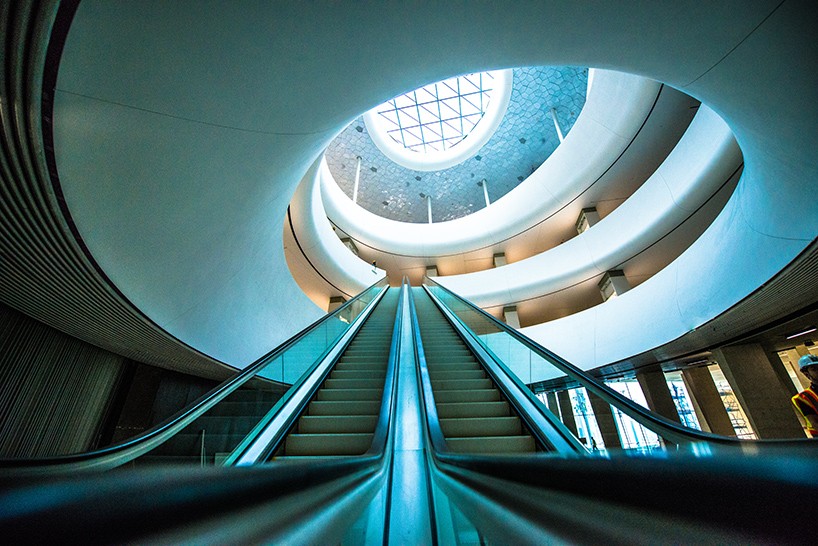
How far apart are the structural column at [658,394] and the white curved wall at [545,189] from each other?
20.6ft

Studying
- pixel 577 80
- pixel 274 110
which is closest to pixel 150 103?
pixel 274 110

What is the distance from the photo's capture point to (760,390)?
774 cm

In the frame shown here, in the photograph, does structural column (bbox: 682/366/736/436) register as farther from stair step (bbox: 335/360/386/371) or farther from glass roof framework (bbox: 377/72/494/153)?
glass roof framework (bbox: 377/72/494/153)

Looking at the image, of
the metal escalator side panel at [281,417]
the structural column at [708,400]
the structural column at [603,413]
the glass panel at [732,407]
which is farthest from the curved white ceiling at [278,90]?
the glass panel at [732,407]

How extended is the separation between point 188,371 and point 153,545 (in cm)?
903

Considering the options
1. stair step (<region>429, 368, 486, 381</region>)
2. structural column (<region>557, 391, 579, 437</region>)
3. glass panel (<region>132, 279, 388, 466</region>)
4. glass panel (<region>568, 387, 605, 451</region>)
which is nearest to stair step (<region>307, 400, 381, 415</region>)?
glass panel (<region>132, 279, 388, 466</region>)

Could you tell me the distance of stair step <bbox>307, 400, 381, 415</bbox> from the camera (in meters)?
3.94

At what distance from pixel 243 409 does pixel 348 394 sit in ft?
4.48

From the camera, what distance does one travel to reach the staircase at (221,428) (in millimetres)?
2373

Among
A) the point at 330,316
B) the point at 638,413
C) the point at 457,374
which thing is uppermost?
the point at 330,316

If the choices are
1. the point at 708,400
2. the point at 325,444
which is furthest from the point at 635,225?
the point at 325,444

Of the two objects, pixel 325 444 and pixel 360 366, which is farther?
pixel 360 366

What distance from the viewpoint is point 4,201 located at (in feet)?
9.50

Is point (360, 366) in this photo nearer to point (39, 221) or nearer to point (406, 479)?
point (406, 479)
